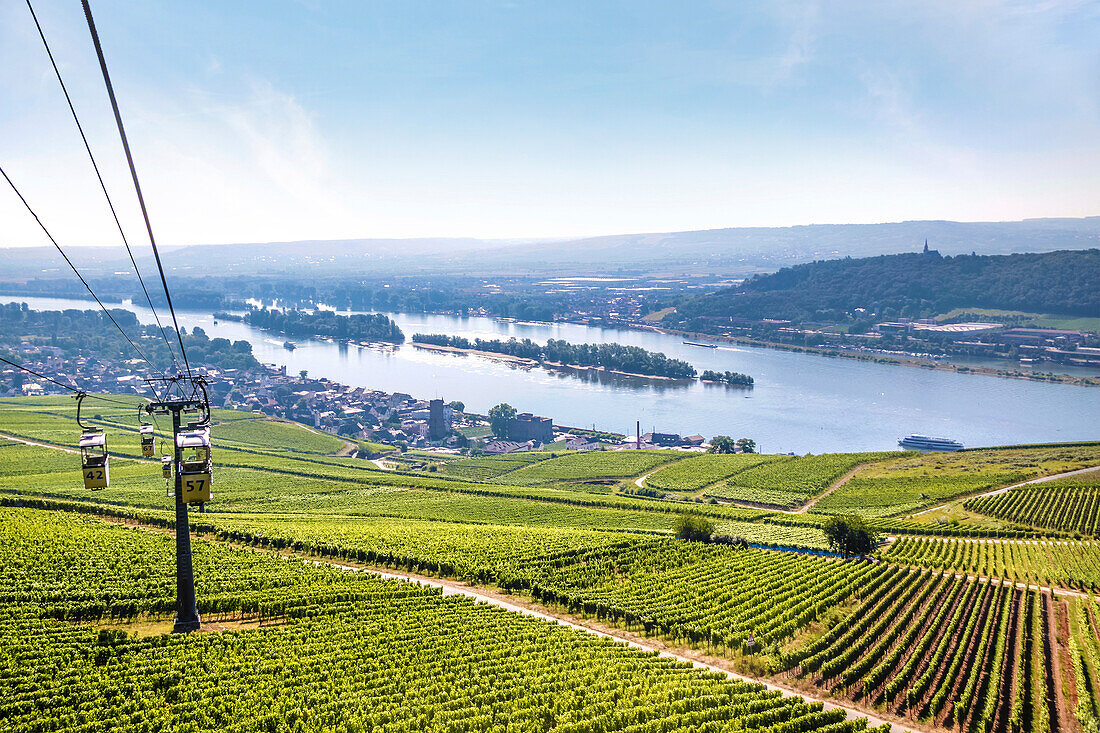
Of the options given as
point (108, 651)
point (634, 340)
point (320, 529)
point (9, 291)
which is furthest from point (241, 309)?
point (108, 651)

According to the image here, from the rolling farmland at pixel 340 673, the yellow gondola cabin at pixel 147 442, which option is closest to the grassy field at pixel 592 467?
the rolling farmland at pixel 340 673

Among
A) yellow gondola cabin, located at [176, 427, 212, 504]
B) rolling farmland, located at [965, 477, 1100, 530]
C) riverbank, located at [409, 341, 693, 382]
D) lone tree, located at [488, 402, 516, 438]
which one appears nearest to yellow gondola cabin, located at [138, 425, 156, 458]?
yellow gondola cabin, located at [176, 427, 212, 504]

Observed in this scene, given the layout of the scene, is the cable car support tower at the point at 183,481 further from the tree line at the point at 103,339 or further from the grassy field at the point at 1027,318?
the grassy field at the point at 1027,318

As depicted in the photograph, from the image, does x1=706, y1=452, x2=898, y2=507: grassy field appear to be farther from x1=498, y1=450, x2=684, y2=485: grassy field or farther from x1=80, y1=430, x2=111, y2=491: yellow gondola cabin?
x1=80, y1=430, x2=111, y2=491: yellow gondola cabin

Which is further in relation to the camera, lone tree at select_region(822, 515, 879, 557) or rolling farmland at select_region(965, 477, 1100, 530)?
rolling farmland at select_region(965, 477, 1100, 530)

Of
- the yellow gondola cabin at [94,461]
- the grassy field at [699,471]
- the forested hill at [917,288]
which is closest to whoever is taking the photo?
the yellow gondola cabin at [94,461]

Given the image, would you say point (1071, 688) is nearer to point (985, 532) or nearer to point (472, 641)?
point (472, 641)

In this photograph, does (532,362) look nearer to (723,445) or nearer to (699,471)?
(723,445)
